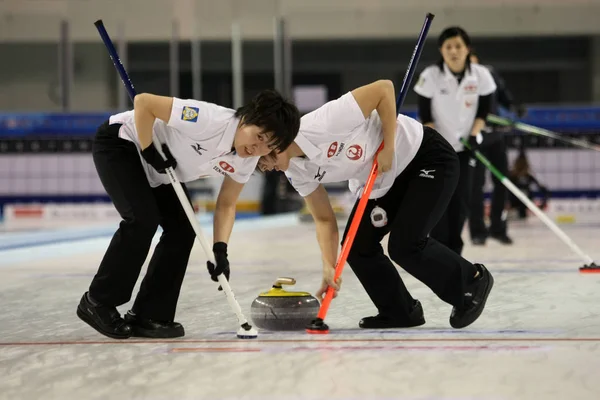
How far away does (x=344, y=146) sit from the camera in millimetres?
2941

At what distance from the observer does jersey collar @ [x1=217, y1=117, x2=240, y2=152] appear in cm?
277

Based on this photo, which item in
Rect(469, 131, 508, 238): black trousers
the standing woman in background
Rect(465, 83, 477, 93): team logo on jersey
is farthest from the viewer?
Rect(469, 131, 508, 238): black trousers

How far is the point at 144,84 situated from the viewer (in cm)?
1202

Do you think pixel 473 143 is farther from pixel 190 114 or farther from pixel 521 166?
pixel 521 166

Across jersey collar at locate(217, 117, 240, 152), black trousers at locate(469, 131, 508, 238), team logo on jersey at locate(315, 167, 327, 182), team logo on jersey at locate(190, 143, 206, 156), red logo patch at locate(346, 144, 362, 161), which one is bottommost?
black trousers at locate(469, 131, 508, 238)

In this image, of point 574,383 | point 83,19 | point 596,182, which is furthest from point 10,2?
point 574,383

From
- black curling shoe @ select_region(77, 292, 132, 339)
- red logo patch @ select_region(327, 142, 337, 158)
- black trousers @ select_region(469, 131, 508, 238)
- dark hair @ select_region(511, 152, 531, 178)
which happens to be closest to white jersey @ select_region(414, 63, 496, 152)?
black trousers @ select_region(469, 131, 508, 238)

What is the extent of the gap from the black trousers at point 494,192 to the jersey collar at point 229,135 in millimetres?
3699

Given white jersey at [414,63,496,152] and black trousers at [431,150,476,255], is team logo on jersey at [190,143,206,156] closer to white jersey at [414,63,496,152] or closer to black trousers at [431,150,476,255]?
black trousers at [431,150,476,255]

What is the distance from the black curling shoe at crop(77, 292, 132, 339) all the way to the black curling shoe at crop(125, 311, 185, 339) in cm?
4

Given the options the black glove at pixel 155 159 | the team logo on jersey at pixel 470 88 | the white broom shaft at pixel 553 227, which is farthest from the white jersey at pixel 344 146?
the team logo on jersey at pixel 470 88

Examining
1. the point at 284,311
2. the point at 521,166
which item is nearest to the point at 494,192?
the point at 521,166

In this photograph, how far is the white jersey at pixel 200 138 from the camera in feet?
9.16

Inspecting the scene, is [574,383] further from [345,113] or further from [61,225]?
[61,225]
